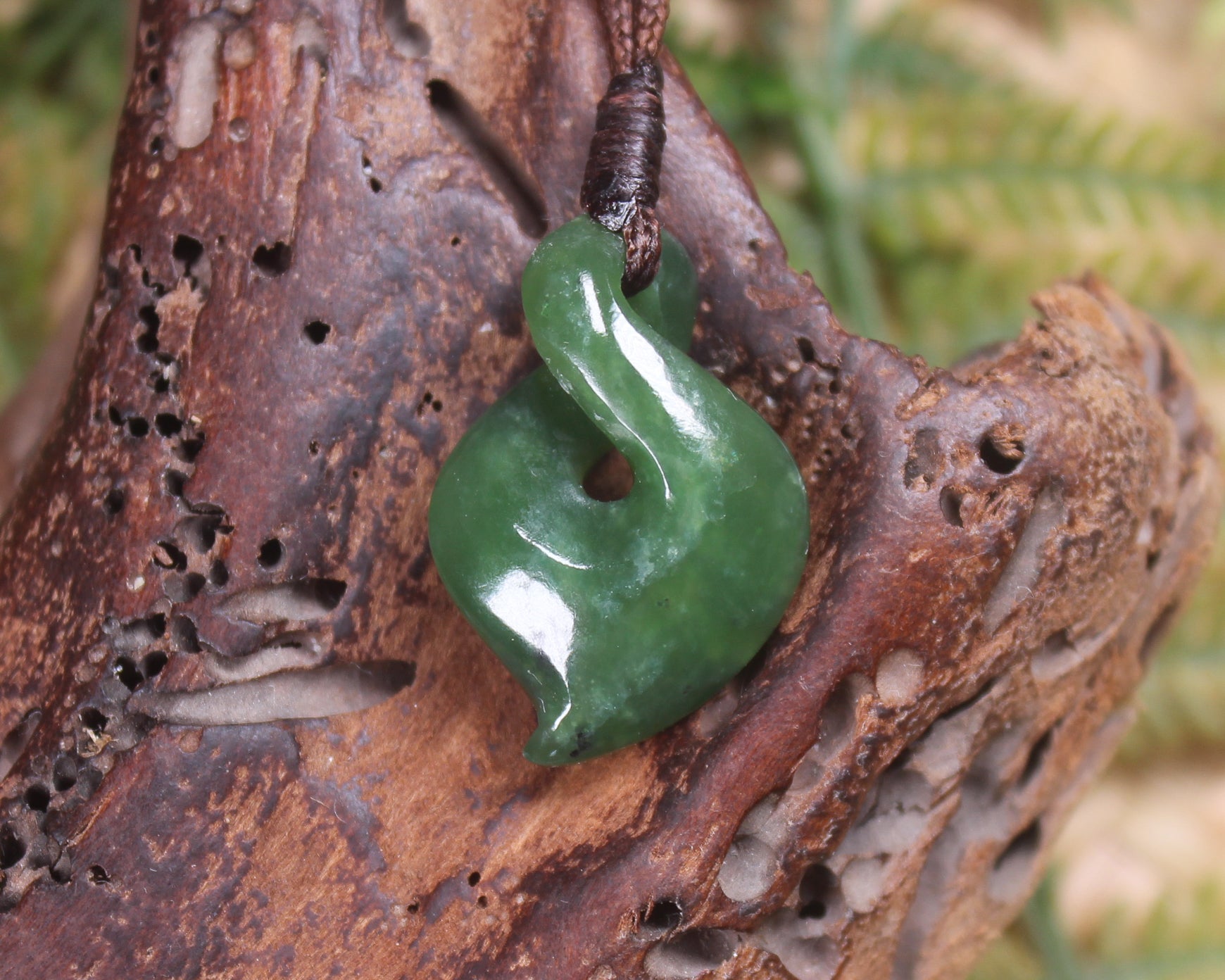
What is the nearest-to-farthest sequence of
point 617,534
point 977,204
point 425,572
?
point 617,534 < point 425,572 < point 977,204

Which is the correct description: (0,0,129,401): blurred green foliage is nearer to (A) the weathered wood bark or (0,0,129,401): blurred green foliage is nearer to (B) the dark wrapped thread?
(A) the weathered wood bark

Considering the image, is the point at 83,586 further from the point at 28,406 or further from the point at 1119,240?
the point at 1119,240

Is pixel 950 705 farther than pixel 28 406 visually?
No

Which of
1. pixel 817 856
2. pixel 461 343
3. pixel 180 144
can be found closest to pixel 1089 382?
pixel 817 856

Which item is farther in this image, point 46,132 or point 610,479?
point 46,132

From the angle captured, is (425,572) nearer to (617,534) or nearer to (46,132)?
(617,534)

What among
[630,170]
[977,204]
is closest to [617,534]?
[630,170]

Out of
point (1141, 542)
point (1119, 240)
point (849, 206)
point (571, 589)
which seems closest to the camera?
point (571, 589)

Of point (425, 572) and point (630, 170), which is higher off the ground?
point (630, 170)
